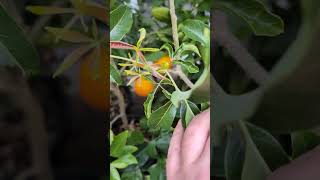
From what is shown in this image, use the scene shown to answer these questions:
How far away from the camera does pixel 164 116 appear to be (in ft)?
2.89

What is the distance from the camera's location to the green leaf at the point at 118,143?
926mm

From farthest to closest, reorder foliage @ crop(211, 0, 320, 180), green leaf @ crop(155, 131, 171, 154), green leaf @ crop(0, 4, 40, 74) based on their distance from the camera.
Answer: green leaf @ crop(155, 131, 171, 154), foliage @ crop(211, 0, 320, 180), green leaf @ crop(0, 4, 40, 74)

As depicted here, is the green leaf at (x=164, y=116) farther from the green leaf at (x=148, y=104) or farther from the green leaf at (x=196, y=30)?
the green leaf at (x=196, y=30)

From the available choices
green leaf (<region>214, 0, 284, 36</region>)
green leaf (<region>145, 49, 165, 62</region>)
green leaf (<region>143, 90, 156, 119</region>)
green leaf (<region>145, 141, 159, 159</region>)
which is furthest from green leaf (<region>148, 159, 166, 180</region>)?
green leaf (<region>214, 0, 284, 36</region>)

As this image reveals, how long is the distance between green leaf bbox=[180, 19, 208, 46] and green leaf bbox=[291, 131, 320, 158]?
9.7 inches

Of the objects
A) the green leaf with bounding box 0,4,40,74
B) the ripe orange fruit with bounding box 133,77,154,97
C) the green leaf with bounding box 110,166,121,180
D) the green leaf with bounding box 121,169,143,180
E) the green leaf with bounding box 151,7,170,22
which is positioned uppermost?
the green leaf with bounding box 151,7,170,22

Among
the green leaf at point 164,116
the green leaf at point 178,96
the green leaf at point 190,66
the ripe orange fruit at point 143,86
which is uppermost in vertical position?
the green leaf at point 190,66

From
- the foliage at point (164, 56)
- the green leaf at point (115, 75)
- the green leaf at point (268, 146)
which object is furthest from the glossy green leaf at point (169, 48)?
the green leaf at point (268, 146)

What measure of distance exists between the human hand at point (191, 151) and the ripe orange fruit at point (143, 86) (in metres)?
0.09

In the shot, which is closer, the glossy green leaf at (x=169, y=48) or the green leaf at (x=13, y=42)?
the green leaf at (x=13, y=42)

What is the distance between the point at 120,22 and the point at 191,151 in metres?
0.29

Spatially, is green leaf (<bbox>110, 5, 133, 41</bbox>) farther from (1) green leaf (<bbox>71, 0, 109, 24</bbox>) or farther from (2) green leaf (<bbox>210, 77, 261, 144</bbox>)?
(2) green leaf (<bbox>210, 77, 261, 144</bbox>)

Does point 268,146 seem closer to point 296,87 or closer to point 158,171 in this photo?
point 296,87

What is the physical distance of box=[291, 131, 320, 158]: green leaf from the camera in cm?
84
